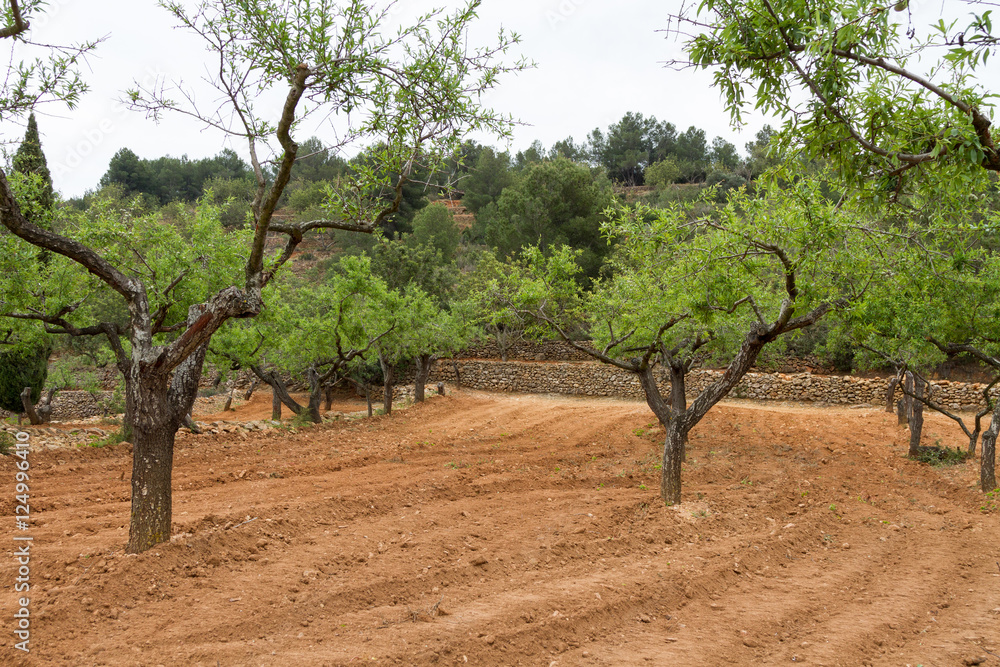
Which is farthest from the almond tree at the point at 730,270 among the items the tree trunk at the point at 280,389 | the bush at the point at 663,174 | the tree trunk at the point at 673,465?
the bush at the point at 663,174

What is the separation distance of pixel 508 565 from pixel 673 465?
9.48ft

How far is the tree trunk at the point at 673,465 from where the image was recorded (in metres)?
7.71

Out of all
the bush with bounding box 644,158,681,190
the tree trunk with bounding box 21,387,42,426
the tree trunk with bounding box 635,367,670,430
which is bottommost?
the tree trunk with bounding box 21,387,42,426

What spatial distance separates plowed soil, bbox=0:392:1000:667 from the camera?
4387mm

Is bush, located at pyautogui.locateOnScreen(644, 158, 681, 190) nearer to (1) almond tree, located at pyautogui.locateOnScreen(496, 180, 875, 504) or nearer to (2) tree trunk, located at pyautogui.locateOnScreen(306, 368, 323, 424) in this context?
(2) tree trunk, located at pyautogui.locateOnScreen(306, 368, 323, 424)

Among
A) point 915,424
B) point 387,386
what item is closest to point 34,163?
point 387,386

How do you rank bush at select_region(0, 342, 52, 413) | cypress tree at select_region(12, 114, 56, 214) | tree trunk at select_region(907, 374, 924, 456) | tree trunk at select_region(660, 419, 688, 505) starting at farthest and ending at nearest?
bush at select_region(0, 342, 52, 413) → cypress tree at select_region(12, 114, 56, 214) → tree trunk at select_region(907, 374, 924, 456) → tree trunk at select_region(660, 419, 688, 505)

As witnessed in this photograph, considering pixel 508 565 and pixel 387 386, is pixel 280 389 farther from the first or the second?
pixel 508 565

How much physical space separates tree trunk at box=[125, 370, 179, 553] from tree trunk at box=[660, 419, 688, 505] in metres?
5.69

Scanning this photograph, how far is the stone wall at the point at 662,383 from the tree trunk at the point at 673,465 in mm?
7741

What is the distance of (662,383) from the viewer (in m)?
23.2

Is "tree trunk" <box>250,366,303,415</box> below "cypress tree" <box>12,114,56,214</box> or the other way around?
below

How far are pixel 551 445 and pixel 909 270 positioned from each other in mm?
7787

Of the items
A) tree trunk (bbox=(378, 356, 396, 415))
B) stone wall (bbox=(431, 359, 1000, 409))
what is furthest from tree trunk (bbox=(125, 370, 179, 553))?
tree trunk (bbox=(378, 356, 396, 415))
